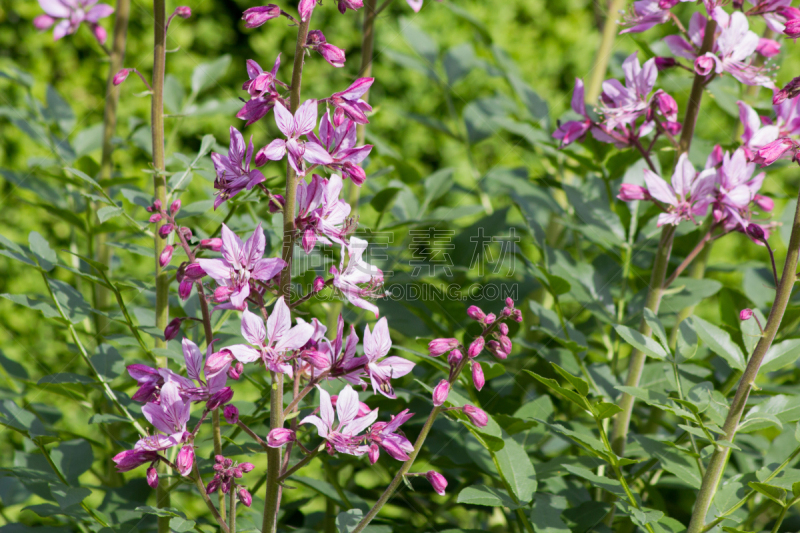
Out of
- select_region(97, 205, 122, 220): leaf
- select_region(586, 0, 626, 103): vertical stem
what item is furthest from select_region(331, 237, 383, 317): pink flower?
select_region(586, 0, 626, 103): vertical stem

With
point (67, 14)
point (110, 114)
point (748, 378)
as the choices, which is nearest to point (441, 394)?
point (748, 378)

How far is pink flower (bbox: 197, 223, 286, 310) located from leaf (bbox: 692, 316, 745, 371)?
815 millimetres

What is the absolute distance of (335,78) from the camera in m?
4.00

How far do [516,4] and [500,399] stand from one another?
3.37m

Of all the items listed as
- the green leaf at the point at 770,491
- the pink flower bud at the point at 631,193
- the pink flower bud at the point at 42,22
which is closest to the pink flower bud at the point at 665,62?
the pink flower bud at the point at 631,193

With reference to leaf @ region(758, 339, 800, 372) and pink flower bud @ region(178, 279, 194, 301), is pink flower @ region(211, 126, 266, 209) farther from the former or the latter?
leaf @ region(758, 339, 800, 372)

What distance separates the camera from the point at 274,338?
1035 mm

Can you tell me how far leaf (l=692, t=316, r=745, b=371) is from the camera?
4.10 ft

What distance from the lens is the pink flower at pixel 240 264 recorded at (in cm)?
102

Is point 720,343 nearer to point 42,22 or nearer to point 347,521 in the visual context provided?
point 347,521

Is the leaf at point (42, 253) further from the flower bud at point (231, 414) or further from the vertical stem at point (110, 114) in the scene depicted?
the flower bud at point (231, 414)

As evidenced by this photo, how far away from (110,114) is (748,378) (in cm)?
177

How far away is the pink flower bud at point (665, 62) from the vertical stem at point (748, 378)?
55cm

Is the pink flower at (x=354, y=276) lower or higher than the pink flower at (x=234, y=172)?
lower
